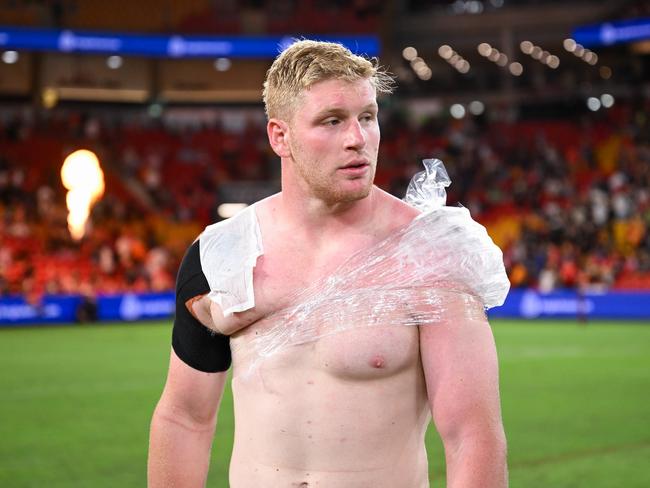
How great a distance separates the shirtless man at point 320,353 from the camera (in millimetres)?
2723

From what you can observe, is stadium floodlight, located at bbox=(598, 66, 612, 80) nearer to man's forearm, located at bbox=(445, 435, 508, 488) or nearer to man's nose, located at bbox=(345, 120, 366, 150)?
man's nose, located at bbox=(345, 120, 366, 150)

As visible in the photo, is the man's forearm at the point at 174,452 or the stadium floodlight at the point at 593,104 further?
the stadium floodlight at the point at 593,104

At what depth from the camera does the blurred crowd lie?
29.4m

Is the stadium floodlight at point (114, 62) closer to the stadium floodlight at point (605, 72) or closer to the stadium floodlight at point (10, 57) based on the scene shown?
the stadium floodlight at point (10, 57)

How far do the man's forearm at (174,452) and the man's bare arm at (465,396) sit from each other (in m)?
0.76

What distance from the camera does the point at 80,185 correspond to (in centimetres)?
3472

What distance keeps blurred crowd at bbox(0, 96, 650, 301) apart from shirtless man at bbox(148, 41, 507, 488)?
2384cm

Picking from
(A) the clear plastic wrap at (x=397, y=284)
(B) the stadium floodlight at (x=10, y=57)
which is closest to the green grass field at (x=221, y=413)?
(A) the clear plastic wrap at (x=397, y=284)

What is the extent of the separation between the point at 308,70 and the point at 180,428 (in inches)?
43.3

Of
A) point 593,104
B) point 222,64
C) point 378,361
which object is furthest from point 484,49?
point 378,361

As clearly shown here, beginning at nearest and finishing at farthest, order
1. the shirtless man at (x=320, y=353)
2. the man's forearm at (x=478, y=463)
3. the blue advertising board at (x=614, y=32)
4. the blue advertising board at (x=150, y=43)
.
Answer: the man's forearm at (x=478, y=463)
the shirtless man at (x=320, y=353)
the blue advertising board at (x=614, y=32)
the blue advertising board at (x=150, y=43)

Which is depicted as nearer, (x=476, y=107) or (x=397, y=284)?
(x=397, y=284)

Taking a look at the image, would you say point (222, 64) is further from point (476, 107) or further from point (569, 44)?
point (569, 44)

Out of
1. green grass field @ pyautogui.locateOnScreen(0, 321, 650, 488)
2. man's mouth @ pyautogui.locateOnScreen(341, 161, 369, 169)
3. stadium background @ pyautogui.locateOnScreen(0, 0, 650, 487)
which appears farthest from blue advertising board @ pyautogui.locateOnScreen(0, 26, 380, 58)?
man's mouth @ pyautogui.locateOnScreen(341, 161, 369, 169)
